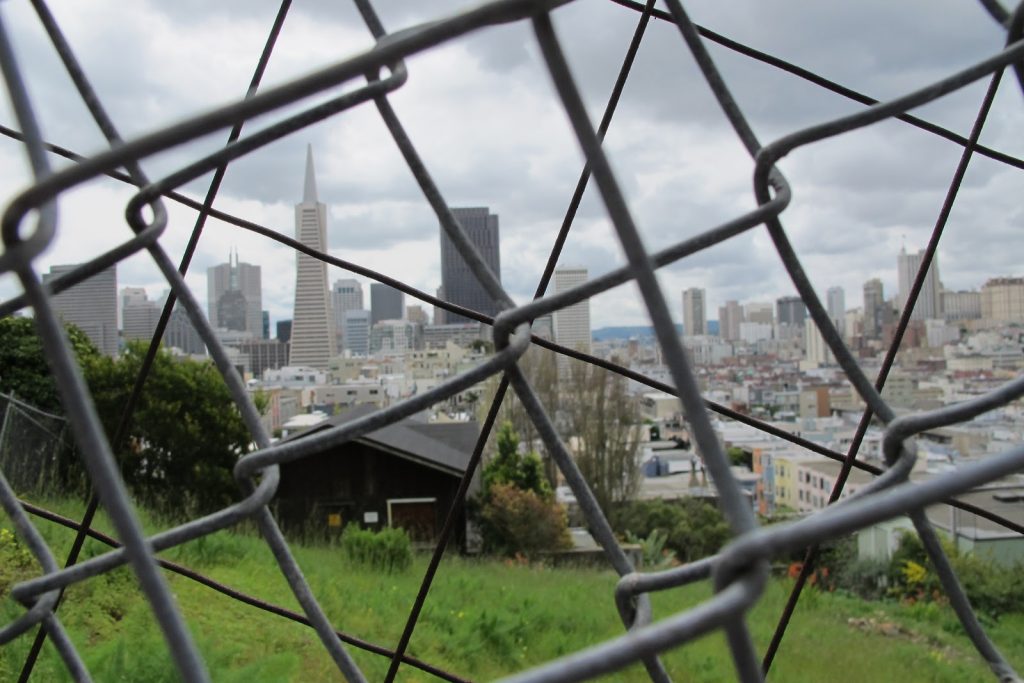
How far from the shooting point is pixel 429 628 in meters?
2.07

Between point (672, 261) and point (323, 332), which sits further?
point (323, 332)

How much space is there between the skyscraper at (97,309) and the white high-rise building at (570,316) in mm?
879

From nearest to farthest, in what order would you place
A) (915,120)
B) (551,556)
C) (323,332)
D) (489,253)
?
(915,120)
(489,253)
(551,556)
(323,332)

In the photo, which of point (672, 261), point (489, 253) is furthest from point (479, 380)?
point (489, 253)

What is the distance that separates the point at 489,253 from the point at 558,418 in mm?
5882

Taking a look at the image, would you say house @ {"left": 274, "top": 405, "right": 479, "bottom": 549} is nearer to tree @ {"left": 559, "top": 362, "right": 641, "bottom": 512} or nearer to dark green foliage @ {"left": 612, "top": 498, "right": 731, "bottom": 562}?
tree @ {"left": 559, "top": 362, "right": 641, "bottom": 512}

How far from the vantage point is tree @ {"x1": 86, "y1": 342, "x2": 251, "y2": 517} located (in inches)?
172

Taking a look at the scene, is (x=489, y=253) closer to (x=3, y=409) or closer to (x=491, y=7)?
(x=491, y=7)

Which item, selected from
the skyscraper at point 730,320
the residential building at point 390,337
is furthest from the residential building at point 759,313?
the residential building at point 390,337

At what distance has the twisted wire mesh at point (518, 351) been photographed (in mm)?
101

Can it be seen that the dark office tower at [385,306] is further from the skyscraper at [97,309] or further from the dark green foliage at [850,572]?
the dark green foliage at [850,572]

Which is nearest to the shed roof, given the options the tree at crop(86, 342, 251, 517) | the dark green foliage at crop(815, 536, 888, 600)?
the tree at crop(86, 342, 251, 517)

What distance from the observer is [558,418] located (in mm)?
6590

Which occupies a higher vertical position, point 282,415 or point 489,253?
point 489,253
